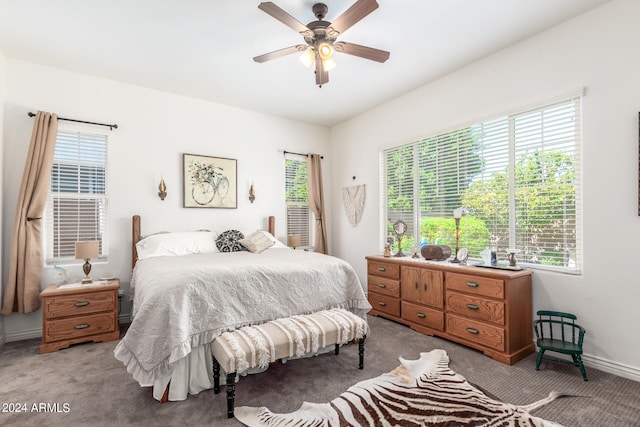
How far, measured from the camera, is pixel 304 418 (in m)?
1.90

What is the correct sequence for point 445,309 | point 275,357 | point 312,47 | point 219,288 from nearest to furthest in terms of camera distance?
point 275,357
point 219,288
point 312,47
point 445,309

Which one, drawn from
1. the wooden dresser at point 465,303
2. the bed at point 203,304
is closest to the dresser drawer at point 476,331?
the wooden dresser at point 465,303

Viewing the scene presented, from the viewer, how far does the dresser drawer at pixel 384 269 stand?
3.73 metres

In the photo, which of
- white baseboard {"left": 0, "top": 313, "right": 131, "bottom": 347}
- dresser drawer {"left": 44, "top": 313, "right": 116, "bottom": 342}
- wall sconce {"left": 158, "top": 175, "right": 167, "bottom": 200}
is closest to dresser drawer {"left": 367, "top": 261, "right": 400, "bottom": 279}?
wall sconce {"left": 158, "top": 175, "right": 167, "bottom": 200}

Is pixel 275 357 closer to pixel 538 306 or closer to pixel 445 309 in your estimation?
pixel 445 309

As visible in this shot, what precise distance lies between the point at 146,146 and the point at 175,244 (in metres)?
1.42

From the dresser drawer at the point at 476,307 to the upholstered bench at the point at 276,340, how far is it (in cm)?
111

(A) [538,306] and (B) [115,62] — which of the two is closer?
(A) [538,306]

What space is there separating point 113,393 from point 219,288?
3.40 ft

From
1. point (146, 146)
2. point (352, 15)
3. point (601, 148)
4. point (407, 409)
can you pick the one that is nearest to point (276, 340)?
point (407, 409)

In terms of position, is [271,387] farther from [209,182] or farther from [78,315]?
[209,182]

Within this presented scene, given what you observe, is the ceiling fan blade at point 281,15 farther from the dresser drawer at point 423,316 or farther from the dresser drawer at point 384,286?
the dresser drawer at point 423,316

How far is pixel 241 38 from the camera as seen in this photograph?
2887mm

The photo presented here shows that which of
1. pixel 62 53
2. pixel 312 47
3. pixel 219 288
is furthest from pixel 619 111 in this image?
pixel 62 53
